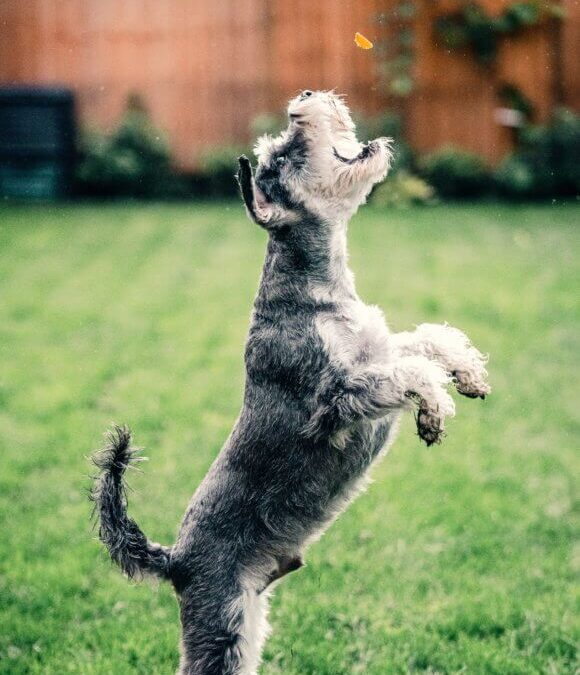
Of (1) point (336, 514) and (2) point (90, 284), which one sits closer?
(1) point (336, 514)

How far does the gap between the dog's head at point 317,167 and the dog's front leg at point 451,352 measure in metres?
0.50

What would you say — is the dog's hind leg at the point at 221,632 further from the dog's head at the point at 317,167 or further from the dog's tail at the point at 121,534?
the dog's head at the point at 317,167

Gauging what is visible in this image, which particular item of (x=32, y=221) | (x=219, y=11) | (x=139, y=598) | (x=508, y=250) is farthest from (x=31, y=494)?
(x=219, y=11)

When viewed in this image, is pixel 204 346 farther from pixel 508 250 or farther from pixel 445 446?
pixel 508 250

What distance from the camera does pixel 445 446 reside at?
5801 mm

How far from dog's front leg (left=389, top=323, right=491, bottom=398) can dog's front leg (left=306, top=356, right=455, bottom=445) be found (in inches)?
9.0

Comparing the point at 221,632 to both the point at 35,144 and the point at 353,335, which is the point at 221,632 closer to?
the point at 353,335

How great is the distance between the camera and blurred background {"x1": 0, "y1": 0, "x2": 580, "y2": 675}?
4.10m

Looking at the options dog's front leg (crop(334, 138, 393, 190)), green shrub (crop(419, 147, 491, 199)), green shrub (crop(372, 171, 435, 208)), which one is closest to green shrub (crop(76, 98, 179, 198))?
green shrub (crop(372, 171, 435, 208))

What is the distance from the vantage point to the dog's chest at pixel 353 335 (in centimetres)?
299

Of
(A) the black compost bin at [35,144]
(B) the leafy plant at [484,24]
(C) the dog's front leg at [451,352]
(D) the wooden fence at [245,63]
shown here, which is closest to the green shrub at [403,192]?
(D) the wooden fence at [245,63]

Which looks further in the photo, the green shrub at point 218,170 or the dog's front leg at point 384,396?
the green shrub at point 218,170

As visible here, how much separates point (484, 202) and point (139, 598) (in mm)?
10290

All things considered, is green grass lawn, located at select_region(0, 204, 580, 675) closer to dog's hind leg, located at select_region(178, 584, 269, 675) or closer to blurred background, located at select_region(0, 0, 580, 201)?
dog's hind leg, located at select_region(178, 584, 269, 675)
